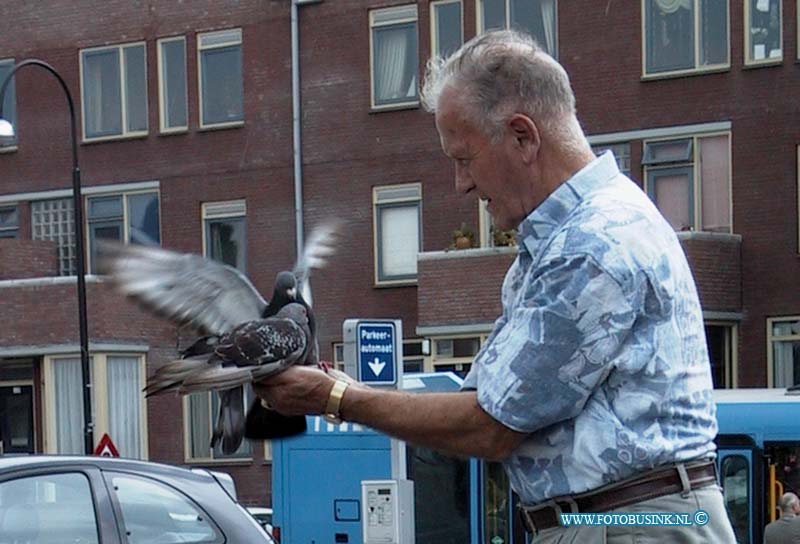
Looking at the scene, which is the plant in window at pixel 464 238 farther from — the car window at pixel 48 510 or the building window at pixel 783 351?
the car window at pixel 48 510

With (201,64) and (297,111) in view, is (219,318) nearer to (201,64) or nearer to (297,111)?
(297,111)

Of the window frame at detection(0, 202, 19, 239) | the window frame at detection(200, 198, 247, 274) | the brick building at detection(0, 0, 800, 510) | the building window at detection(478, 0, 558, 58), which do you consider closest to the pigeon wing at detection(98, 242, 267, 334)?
the brick building at detection(0, 0, 800, 510)

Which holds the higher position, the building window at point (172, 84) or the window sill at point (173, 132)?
the building window at point (172, 84)

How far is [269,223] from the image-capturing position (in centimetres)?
3159

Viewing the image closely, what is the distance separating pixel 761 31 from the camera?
27047 mm

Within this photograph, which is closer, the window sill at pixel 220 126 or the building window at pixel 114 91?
Answer: the window sill at pixel 220 126

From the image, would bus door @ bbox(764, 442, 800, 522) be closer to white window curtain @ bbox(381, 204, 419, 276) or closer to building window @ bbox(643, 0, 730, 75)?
building window @ bbox(643, 0, 730, 75)

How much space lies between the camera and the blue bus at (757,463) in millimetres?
16266

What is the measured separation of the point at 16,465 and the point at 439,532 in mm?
10398

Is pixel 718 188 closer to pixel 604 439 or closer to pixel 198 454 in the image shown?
pixel 198 454

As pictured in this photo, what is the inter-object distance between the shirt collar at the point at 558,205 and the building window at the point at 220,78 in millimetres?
28627

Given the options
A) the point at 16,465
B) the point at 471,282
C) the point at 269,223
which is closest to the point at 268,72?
the point at 269,223

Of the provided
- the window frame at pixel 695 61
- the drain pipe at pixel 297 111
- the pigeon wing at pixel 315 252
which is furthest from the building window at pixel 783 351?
the pigeon wing at pixel 315 252

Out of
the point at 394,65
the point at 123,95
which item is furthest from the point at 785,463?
the point at 123,95
